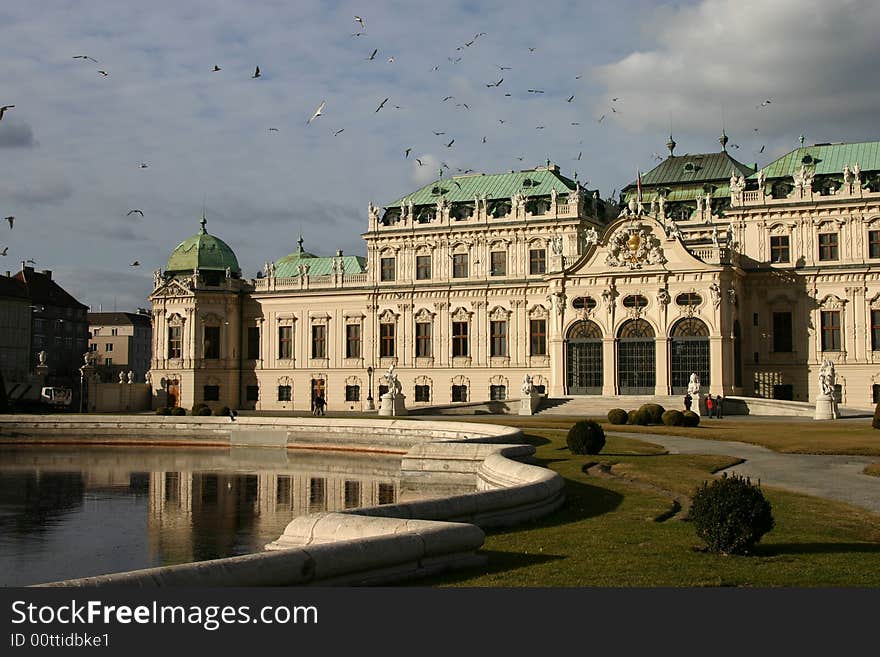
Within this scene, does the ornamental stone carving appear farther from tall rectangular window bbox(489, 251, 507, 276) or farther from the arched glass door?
tall rectangular window bbox(489, 251, 507, 276)

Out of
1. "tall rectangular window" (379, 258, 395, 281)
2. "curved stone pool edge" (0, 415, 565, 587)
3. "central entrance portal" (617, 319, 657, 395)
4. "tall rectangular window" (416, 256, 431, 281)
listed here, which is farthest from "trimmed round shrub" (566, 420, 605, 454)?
"tall rectangular window" (379, 258, 395, 281)

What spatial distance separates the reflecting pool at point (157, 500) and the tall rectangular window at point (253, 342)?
129 ft

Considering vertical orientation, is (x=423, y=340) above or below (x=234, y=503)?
above

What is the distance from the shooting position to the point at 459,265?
83625 millimetres

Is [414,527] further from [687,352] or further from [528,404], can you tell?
[687,352]

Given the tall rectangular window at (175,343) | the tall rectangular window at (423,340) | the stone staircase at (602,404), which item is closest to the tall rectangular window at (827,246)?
the stone staircase at (602,404)

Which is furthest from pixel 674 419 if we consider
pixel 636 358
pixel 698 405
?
pixel 636 358

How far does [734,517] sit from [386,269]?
7099cm

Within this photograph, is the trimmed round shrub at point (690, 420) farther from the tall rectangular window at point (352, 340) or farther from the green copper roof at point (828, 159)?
the tall rectangular window at point (352, 340)

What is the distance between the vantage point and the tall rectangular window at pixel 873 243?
72.1 metres

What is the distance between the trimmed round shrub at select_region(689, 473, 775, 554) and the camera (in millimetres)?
16188

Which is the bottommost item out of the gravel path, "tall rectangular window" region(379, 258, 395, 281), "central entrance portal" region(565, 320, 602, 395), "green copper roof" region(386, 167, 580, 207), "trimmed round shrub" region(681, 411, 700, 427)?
the gravel path

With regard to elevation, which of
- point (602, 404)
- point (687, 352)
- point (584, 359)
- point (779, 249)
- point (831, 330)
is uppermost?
point (779, 249)

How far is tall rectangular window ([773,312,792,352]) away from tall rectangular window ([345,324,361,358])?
110 feet
